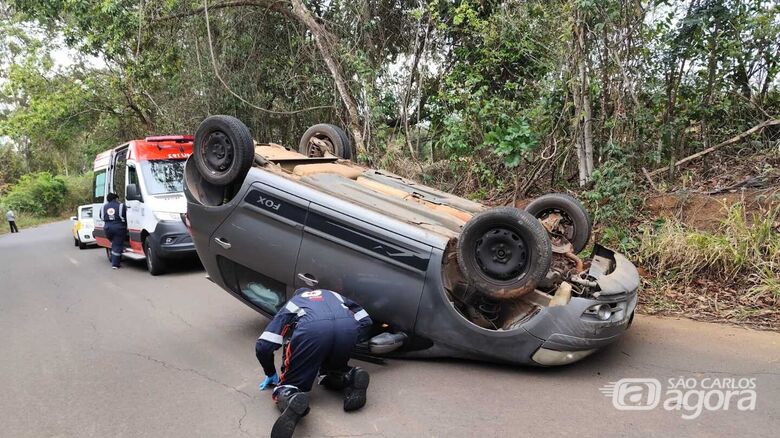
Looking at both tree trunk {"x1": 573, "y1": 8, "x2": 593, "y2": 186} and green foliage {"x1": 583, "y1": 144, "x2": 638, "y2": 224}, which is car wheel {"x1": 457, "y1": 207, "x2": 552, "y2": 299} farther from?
tree trunk {"x1": 573, "y1": 8, "x2": 593, "y2": 186}

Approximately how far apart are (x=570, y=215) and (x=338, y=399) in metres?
2.88

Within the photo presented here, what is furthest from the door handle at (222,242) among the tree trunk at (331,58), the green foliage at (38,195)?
the green foliage at (38,195)

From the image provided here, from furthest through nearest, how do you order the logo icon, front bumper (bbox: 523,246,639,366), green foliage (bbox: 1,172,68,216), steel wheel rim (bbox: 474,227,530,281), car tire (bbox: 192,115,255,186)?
green foliage (bbox: 1,172,68,216), car tire (bbox: 192,115,255,186), steel wheel rim (bbox: 474,227,530,281), front bumper (bbox: 523,246,639,366), the logo icon

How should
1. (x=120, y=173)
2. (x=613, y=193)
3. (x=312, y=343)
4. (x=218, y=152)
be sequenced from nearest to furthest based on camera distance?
(x=312, y=343)
(x=218, y=152)
(x=613, y=193)
(x=120, y=173)

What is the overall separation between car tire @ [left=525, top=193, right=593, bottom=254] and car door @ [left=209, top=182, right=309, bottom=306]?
2313 mm

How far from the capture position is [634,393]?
3707mm

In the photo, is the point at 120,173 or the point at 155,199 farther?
the point at 120,173

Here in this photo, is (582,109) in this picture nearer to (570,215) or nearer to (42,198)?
(570,215)

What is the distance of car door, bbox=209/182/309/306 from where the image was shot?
4488 millimetres

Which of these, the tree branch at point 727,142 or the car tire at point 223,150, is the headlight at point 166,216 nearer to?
the car tire at point 223,150

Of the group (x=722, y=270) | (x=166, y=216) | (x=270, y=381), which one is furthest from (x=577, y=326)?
(x=166, y=216)

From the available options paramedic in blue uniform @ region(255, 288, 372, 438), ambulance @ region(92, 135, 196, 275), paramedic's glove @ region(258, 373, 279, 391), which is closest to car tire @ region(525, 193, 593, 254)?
paramedic in blue uniform @ region(255, 288, 372, 438)

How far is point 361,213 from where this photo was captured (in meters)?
4.28

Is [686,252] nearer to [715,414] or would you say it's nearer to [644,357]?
[644,357]
